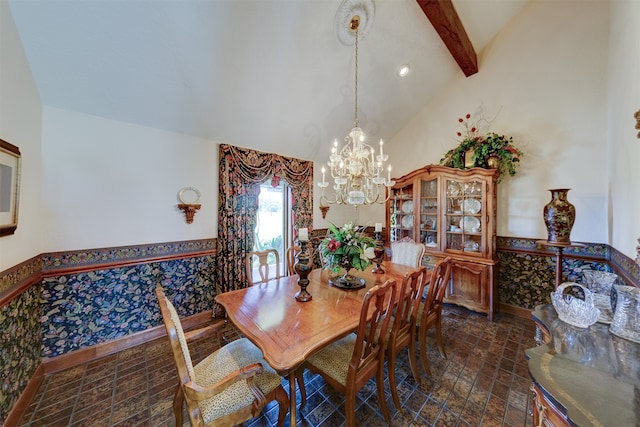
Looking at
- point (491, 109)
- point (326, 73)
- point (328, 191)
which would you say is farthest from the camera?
point (328, 191)

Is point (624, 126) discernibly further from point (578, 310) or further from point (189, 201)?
point (189, 201)

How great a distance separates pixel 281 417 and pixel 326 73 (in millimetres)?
3228

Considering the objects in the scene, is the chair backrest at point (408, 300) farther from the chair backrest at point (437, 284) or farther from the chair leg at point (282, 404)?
the chair leg at point (282, 404)

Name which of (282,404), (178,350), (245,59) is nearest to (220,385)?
(178,350)

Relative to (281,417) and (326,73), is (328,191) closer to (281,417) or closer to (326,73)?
(326,73)

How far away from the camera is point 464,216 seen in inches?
121

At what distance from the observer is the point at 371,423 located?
4.81 ft

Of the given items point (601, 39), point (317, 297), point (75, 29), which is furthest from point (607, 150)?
point (75, 29)

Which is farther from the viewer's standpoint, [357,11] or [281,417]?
[357,11]

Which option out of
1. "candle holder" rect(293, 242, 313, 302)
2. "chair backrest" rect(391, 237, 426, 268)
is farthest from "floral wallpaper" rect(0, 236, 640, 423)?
"candle holder" rect(293, 242, 313, 302)

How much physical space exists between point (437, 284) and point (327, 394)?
1297 mm

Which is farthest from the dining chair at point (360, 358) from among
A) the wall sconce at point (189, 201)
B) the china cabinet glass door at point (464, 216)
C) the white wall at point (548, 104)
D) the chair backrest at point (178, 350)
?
the white wall at point (548, 104)

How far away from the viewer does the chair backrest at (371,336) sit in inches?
47.2

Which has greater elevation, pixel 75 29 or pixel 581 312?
pixel 75 29
